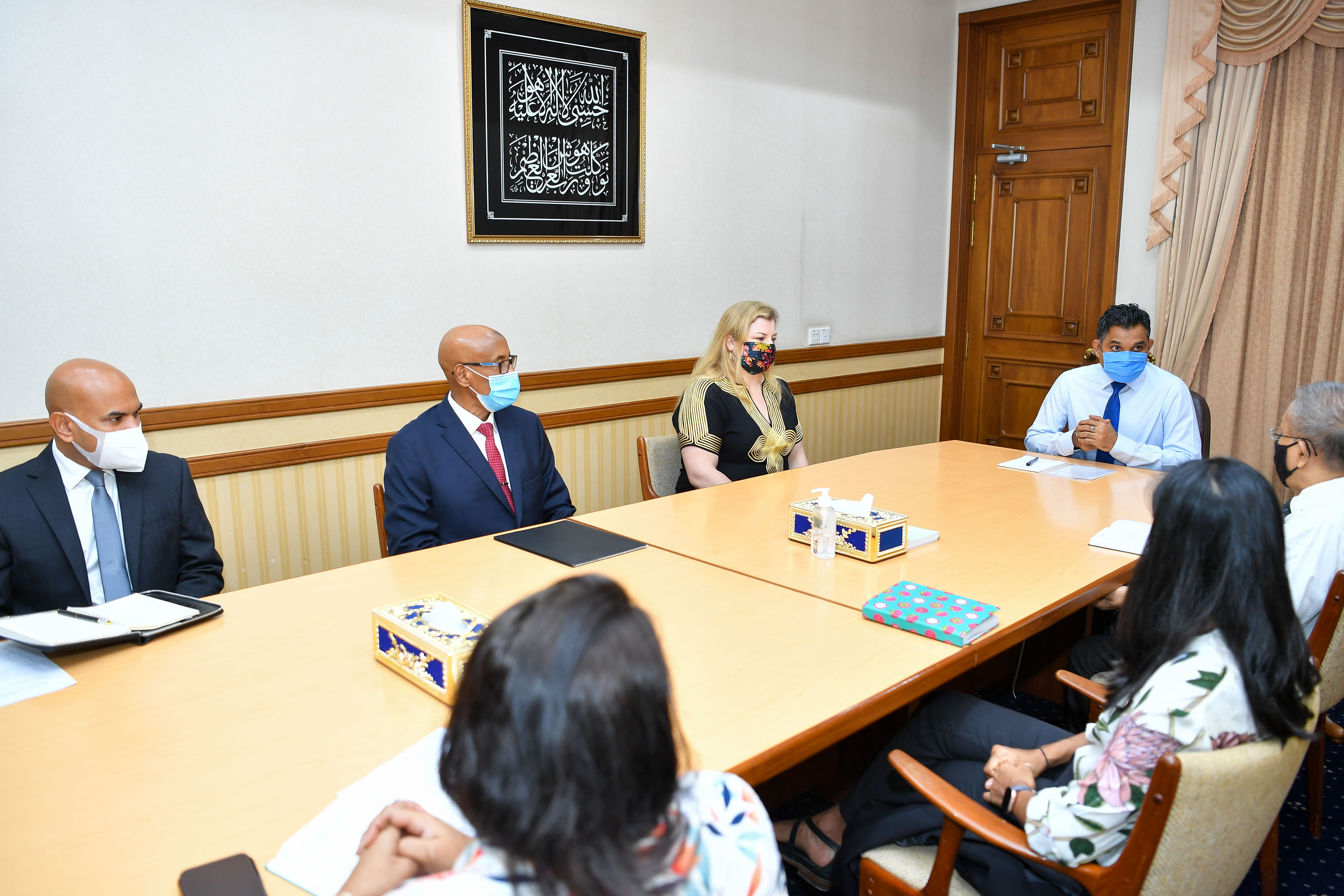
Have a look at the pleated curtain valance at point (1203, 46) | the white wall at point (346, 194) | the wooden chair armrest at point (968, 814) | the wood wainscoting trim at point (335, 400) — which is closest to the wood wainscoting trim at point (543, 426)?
the wood wainscoting trim at point (335, 400)

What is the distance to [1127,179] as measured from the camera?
505 cm

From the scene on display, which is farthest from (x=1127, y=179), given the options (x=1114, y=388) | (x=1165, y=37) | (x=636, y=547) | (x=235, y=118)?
(x=235, y=118)

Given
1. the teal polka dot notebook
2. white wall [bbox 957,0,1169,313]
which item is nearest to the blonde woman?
the teal polka dot notebook

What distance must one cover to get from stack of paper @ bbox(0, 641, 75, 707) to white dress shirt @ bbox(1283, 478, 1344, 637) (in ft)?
8.30

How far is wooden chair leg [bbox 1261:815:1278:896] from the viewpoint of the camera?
2.02 m

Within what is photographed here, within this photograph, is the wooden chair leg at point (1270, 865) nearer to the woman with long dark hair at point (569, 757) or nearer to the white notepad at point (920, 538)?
the white notepad at point (920, 538)

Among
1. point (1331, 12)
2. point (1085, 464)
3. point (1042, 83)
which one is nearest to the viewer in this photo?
point (1085, 464)

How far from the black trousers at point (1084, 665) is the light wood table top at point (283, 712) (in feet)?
2.86

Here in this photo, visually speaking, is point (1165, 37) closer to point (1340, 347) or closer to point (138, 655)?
point (1340, 347)

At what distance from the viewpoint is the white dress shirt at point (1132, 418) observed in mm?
3504

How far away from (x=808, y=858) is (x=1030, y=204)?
4581mm

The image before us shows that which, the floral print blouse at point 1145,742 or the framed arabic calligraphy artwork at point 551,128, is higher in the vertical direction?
the framed arabic calligraphy artwork at point 551,128

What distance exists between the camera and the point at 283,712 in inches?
60.7

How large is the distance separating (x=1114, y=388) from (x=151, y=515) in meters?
3.38
